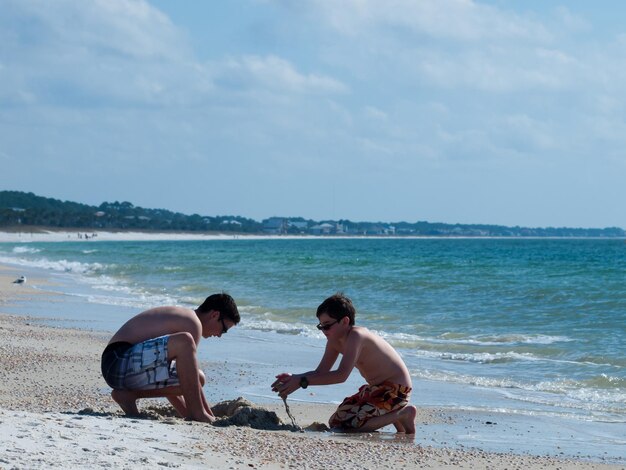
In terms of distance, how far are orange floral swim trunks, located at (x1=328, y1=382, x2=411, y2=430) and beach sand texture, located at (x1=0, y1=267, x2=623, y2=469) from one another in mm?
188

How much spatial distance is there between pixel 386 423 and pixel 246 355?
4.74 m

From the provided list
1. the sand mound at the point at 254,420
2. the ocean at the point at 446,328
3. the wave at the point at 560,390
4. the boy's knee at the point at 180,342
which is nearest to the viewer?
the boy's knee at the point at 180,342

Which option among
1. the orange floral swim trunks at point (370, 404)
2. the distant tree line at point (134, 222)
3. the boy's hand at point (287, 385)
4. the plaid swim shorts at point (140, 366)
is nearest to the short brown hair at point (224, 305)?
the plaid swim shorts at point (140, 366)

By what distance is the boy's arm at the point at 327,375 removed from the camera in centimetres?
632

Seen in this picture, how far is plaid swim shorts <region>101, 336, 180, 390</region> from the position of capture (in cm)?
613

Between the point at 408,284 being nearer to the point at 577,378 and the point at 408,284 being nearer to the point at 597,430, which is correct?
the point at 577,378

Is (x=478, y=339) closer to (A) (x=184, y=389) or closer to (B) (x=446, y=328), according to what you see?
(B) (x=446, y=328)

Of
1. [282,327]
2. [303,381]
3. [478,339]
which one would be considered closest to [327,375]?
[303,381]

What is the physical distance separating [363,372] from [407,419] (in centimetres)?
46

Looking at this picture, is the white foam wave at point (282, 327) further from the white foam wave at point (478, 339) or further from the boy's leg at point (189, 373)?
the boy's leg at point (189, 373)

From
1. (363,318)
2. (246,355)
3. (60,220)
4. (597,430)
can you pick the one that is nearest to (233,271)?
(363,318)

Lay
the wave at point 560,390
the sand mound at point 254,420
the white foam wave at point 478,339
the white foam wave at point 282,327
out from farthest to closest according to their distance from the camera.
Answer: the white foam wave at point 282,327 → the white foam wave at point 478,339 → the wave at point 560,390 → the sand mound at point 254,420

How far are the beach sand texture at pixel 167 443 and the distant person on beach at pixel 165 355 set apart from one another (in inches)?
7.3

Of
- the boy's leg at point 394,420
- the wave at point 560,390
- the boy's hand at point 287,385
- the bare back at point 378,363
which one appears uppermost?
the bare back at point 378,363
